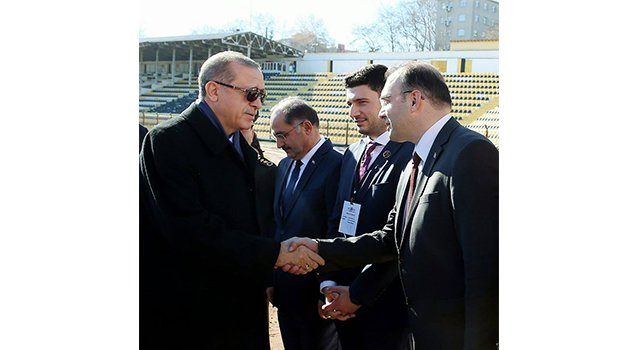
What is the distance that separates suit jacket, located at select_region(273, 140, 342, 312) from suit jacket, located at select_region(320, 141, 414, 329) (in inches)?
13.9

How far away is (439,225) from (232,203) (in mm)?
905

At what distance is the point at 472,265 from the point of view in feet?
5.98

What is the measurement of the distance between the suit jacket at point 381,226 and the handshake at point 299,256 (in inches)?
9.1

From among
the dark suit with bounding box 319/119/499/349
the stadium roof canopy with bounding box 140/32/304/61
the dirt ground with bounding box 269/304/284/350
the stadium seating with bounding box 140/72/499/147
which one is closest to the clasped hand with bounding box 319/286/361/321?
the dark suit with bounding box 319/119/499/349

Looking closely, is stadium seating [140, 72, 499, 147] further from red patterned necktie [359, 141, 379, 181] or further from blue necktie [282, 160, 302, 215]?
red patterned necktie [359, 141, 379, 181]

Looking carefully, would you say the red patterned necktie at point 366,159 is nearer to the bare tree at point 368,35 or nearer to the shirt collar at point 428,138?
the shirt collar at point 428,138

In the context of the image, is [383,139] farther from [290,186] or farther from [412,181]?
[412,181]

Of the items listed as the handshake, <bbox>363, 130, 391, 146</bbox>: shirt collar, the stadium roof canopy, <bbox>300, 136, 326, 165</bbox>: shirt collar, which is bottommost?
the handshake

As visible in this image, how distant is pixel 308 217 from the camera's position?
3141 mm

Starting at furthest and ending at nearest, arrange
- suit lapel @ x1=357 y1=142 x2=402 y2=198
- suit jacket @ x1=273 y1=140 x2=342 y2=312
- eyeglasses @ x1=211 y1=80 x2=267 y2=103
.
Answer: suit jacket @ x1=273 y1=140 x2=342 y2=312 < suit lapel @ x1=357 y1=142 x2=402 y2=198 < eyeglasses @ x1=211 y1=80 x2=267 y2=103

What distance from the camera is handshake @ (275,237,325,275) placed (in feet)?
8.57

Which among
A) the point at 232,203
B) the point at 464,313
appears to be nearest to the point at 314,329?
the point at 232,203

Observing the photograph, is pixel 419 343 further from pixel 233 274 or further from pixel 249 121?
pixel 249 121

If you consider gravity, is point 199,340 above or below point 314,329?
above
